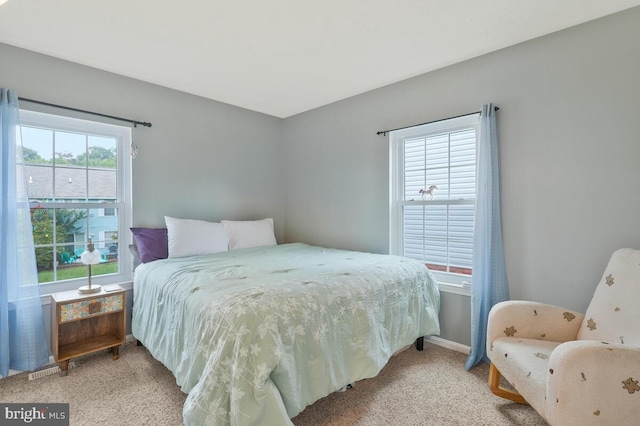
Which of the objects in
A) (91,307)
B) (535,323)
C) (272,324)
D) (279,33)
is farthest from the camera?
(91,307)

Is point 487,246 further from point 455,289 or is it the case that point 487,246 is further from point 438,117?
point 438,117

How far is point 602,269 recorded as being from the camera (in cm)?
196

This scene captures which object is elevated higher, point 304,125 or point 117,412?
point 304,125

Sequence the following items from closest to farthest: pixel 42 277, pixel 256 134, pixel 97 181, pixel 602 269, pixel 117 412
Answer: pixel 117 412 → pixel 602 269 → pixel 42 277 → pixel 97 181 → pixel 256 134

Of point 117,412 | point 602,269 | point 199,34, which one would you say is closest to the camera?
point 117,412

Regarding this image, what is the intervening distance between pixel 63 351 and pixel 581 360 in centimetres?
315

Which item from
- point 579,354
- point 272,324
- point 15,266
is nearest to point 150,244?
point 15,266

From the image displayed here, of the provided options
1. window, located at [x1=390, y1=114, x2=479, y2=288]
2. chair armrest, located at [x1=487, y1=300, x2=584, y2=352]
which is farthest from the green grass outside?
chair armrest, located at [x1=487, y1=300, x2=584, y2=352]

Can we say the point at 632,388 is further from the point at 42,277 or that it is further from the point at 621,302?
the point at 42,277

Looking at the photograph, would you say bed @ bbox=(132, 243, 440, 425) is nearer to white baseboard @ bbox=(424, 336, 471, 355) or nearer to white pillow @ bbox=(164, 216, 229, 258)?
white pillow @ bbox=(164, 216, 229, 258)

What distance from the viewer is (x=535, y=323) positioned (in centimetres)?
181

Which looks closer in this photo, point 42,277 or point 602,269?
point 602,269

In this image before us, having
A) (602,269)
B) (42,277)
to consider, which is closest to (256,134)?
(42,277)

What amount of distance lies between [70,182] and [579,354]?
3571 mm
